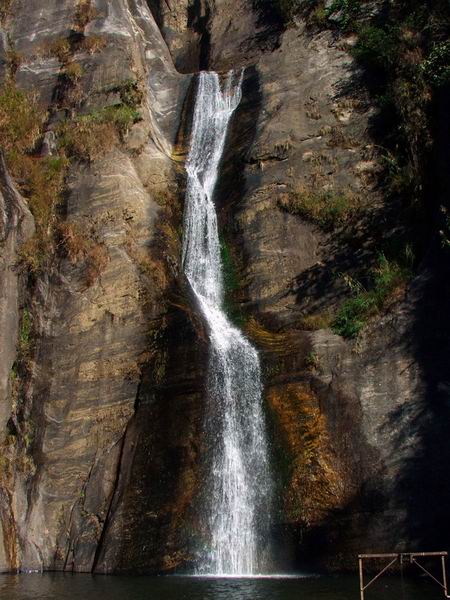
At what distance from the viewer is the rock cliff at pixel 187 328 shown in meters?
14.4

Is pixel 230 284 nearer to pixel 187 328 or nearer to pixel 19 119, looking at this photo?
pixel 187 328

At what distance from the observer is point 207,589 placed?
11.8 metres

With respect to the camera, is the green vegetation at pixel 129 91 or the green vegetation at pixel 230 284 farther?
the green vegetation at pixel 129 91

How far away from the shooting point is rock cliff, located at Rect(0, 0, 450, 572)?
568 inches

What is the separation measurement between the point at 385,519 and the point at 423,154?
416 inches

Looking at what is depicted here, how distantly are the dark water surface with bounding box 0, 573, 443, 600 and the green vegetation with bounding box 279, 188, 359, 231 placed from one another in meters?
10.9

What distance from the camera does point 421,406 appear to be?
577 inches

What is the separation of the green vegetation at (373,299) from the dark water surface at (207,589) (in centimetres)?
595

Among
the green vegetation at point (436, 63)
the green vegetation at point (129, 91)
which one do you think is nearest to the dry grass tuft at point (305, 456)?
the green vegetation at point (436, 63)

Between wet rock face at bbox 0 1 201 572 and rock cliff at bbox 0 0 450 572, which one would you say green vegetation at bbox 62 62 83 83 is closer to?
rock cliff at bbox 0 0 450 572

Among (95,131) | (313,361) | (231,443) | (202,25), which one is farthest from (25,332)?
(202,25)

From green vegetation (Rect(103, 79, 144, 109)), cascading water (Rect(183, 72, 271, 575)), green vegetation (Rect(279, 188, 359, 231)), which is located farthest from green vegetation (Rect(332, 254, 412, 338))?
green vegetation (Rect(103, 79, 144, 109))

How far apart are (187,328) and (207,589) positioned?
274 inches

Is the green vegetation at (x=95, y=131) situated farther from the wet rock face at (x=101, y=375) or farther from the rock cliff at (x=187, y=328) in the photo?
the wet rock face at (x=101, y=375)
